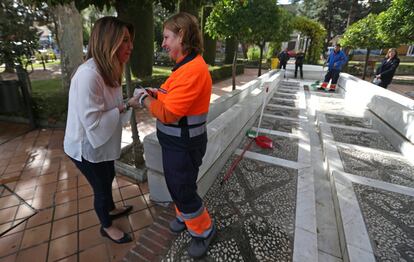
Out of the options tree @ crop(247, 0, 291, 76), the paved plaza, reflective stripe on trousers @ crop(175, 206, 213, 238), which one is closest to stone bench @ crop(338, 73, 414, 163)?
the paved plaza

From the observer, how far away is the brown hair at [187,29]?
1.36 m

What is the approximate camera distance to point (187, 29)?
137 centimetres

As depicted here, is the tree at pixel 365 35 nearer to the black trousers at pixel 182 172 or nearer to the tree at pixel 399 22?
the tree at pixel 399 22

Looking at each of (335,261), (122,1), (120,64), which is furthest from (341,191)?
(122,1)

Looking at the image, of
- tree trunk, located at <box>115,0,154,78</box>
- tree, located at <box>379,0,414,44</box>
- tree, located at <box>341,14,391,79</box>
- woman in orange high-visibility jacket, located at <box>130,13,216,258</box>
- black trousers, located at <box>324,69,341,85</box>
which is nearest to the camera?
woman in orange high-visibility jacket, located at <box>130,13,216,258</box>

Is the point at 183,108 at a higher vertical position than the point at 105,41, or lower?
lower

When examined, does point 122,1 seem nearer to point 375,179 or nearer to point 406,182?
point 375,179

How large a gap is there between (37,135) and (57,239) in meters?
3.54

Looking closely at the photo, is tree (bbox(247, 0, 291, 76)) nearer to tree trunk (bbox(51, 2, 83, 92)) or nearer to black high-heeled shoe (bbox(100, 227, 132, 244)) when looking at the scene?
tree trunk (bbox(51, 2, 83, 92))

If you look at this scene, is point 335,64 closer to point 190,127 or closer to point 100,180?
point 190,127

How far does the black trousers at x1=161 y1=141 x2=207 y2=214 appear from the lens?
1.57 m

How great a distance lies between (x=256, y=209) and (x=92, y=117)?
6.33ft

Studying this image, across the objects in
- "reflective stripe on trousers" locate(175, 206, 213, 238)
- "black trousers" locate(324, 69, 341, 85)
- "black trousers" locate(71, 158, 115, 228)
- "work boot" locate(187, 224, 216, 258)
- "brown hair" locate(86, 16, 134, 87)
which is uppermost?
"brown hair" locate(86, 16, 134, 87)

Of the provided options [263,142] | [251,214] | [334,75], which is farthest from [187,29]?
[334,75]
